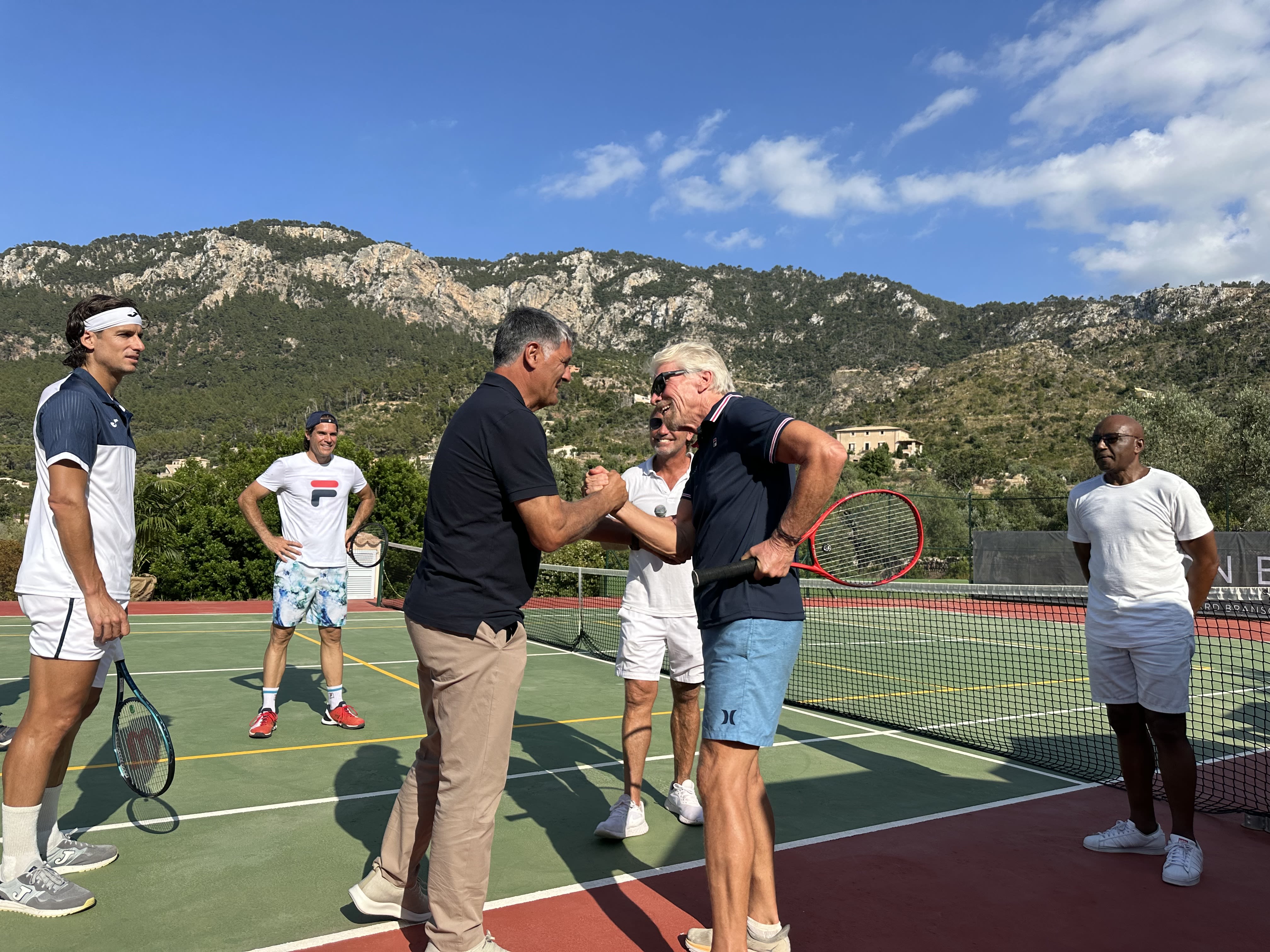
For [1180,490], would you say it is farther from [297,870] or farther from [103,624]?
[103,624]

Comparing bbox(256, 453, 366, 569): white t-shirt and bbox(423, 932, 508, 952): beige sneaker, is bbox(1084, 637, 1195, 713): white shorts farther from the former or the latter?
bbox(256, 453, 366, 569): white t-shirt

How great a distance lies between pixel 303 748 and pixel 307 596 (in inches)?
40.8

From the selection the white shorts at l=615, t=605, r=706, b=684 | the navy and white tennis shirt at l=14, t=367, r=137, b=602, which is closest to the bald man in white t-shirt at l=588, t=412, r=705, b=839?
the white shorts at l=615, t=605, r=706, b=684

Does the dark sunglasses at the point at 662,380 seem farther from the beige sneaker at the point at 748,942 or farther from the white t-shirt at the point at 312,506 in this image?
the white t-shirt at the point at 312,506

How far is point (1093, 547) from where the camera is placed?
14.1 feet

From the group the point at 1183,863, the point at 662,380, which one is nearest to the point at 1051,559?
the point at 1183,863

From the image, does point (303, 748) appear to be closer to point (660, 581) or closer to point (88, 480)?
point (660, 581)

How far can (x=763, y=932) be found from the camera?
283 centimetres

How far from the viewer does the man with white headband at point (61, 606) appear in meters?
3.16

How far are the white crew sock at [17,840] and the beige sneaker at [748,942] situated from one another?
2483 millimetres

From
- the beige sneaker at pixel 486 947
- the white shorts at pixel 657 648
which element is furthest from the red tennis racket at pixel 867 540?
the beige sneaker at pixel 486 947

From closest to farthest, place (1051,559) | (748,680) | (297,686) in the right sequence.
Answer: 1. (748,680)
2. (297,686)
3. (1051,559)

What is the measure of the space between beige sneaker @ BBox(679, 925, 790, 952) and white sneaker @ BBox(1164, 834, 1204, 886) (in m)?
1.90

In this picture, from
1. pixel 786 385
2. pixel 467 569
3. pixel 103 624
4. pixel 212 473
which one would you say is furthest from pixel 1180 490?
pixel 786 385
